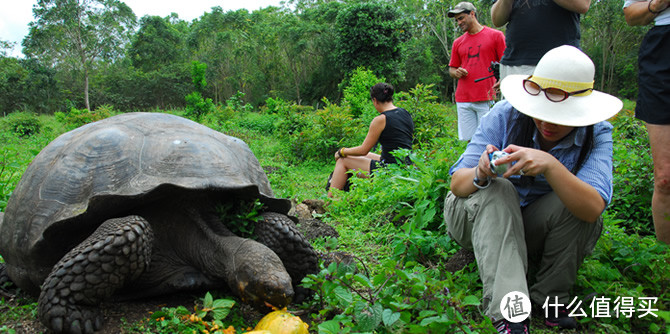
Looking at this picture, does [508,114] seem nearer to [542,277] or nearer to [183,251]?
[542,277]

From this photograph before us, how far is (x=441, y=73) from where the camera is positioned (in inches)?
1108

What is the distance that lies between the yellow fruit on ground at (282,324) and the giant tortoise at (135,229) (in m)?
0.06

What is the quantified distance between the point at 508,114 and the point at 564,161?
0.30 meters

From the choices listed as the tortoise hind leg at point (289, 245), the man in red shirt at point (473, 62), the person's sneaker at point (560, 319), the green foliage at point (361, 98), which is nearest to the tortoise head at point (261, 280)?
the tortoise hind leg at point (289, 245)

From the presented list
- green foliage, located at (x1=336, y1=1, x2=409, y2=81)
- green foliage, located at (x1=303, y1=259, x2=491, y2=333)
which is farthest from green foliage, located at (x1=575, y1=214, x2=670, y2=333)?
green foliage, located at (x1=336, y1=1, x2=409, y2=81)

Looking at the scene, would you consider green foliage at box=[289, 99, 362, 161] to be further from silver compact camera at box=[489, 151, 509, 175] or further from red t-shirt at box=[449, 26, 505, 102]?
silver compact camera at box=[489, 151, 509, 175]

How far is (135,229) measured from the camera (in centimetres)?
178

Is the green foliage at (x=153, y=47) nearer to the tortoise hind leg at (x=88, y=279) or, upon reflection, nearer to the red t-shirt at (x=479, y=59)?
the red t-shirt at (x=479, y=59)

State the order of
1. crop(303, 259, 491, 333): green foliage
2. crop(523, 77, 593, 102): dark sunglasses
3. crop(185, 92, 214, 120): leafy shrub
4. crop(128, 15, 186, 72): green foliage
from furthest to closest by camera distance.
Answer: crop(128, 15, 186, 72): green foliage
crop(185, 92, 214, 120): leafy shrub
crop(523, 77, 593, 102): dark sunglasses
crop(303, 259, 491, 333): green foliage

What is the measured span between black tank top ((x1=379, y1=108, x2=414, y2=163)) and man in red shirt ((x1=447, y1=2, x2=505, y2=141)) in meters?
0.58

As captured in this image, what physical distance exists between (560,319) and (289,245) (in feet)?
3.88

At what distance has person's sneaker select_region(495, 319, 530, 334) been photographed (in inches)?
63.3

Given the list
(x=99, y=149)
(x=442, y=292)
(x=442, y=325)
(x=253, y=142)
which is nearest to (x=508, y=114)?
(x=442, y=292)

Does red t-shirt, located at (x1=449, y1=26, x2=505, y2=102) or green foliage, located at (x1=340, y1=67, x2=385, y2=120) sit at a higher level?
red t-shirt, located at (x1=449, y1=26, x2=505, y2=102)
